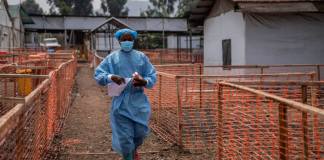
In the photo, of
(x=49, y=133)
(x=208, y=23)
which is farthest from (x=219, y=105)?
(x=208, y=23)

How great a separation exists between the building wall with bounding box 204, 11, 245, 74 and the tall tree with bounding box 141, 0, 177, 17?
233 feet

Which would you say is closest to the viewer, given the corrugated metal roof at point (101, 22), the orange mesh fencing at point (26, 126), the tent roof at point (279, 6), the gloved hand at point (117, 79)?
the orange mesh fencing at point (26, 126)

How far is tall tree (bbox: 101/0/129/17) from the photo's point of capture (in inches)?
3524

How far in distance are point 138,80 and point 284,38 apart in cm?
1263

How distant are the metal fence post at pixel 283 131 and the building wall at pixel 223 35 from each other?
13.4 m

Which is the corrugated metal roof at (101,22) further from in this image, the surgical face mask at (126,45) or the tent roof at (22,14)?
the surgical face mask at (126,45)

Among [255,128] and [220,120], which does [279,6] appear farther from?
[255,128]

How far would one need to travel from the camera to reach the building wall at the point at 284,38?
1656 cm

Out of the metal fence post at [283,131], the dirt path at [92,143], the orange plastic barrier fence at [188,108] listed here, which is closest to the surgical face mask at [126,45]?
the orange plastic barrier fence at [188,108]

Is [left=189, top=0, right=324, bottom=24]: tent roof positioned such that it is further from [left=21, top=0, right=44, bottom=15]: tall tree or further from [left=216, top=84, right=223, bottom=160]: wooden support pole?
[left=21, top=0, right=44, bottom=15]: tall tree

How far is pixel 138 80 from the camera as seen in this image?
5121 millimetres

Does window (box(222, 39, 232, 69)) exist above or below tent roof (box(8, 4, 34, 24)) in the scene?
below

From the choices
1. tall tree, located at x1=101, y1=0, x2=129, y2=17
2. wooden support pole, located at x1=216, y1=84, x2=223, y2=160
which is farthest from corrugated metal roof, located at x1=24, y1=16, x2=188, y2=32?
tall tree, located at x1=101, y1=0, x2=129, y2=17

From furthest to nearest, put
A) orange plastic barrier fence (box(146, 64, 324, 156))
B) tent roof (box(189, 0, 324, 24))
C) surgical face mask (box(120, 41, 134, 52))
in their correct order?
tent roof (box(189, 0, 324, 24)) < orange plastic barrier fence (box(146, 64, 324, 156)) < surgical face mask (box(120, 41, 134, 52))
